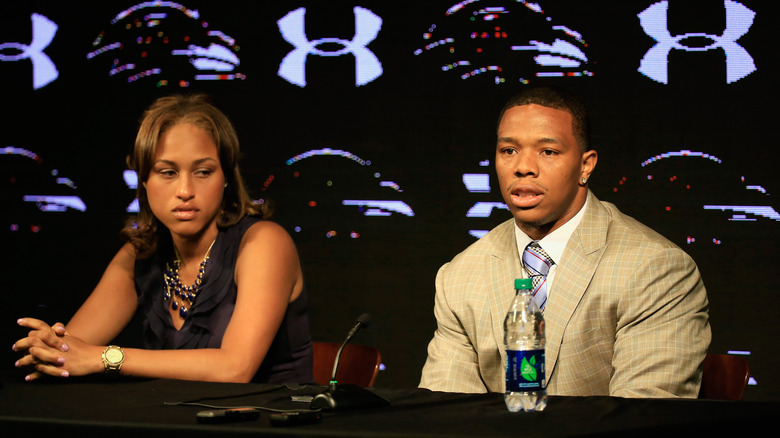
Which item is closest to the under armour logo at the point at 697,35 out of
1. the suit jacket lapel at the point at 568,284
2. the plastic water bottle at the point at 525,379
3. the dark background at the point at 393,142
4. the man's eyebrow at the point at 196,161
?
the dark background at the point at 393,142

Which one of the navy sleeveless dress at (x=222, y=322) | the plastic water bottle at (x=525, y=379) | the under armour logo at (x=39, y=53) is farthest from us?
the under armour logo at (x=39, y=53)

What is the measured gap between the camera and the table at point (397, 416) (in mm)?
1269

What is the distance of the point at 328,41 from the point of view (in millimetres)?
3740

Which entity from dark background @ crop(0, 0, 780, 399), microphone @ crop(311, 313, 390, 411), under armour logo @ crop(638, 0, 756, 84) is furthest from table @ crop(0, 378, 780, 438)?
under armour logo @ crop(638, 0, 756, 84)

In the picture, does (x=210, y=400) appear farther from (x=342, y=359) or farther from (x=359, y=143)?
(x=359, y=143)

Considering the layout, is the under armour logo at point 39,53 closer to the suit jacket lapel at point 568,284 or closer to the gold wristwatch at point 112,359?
the gold wristwatch at point 112,359

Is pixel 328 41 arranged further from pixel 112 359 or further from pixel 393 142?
pixel 112 359

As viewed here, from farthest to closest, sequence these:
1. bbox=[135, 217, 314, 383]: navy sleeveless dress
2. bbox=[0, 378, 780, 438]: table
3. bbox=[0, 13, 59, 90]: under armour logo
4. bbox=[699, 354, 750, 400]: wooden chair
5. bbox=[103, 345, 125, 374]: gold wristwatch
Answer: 1. bbox=[0, 13, 59, 90]: under armour logo
2. bbox=[135, 217, 314, 383]: navy sleeveless dress
3. bbox=[699, 354, 750, 400]: wooden chair
4. bbox=[103, 345, 125, 374]: gold wristwatch
5. bbox=[0, 378, 780, 438]: table

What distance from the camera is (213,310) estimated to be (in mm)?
2398

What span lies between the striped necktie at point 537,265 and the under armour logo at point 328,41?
171 cm

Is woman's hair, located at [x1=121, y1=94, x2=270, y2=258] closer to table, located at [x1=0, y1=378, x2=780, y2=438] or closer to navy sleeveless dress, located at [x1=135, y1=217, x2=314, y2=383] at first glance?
navy sleeveless dress, located at [x1=135, y1=217, x2=314, y2=383]

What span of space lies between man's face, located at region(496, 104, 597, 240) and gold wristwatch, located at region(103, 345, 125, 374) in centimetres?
110

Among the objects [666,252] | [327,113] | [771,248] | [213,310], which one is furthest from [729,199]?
[213,310]

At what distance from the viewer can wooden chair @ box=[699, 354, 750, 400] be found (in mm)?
2070
